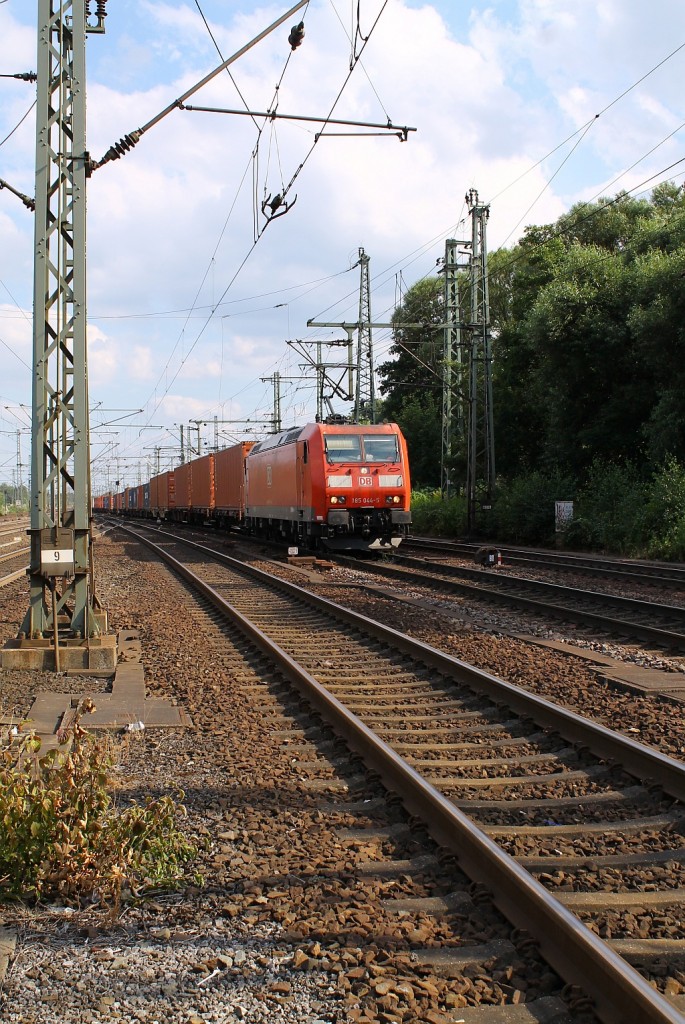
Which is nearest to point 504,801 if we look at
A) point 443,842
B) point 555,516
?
point 443,842

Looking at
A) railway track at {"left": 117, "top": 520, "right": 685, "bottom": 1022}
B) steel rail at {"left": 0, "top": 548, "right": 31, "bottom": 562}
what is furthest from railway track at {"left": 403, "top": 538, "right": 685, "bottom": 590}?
steel rail at {"left": 0, "top": 548, "right": 31, "bottom": 562}

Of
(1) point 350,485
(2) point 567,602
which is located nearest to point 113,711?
(2) point 567,602

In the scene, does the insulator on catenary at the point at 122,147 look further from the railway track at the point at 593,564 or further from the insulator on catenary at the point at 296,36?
the railway track at the point at 593,564

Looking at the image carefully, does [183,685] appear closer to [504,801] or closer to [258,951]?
[504,801]

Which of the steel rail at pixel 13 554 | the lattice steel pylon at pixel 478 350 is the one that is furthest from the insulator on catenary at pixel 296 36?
the steel rail at pixel 13 554

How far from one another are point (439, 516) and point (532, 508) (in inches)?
230

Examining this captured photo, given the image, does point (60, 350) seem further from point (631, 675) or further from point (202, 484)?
point (202, 484)

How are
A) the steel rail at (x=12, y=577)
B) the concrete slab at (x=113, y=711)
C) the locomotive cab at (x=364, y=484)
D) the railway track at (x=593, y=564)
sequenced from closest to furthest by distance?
the concrete slab at (x=113, y=711) → the railway track at (x=593, y=564) → the steel rail at (x=12, y=577) → the locomotive cab at (x=364, y=484)

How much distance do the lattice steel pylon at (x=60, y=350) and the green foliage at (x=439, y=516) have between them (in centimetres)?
2370

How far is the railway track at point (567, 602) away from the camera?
35.6 feet

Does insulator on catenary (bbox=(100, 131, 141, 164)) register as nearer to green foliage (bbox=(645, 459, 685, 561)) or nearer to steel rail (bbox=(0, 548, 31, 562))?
green foliage (bbox=(645, 459, 685, 561))

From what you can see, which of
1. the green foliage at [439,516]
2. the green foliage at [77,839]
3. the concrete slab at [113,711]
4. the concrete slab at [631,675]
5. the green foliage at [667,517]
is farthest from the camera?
the green foliage at [439,516]

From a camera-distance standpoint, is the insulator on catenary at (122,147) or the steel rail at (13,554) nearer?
the insulator on catenary at (122,147)

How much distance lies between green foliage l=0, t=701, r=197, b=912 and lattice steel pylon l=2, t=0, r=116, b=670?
444cm
